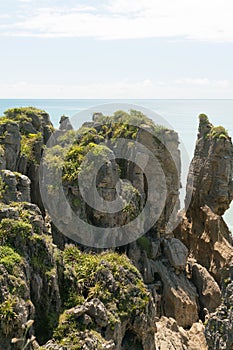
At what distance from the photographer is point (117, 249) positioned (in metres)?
31.4

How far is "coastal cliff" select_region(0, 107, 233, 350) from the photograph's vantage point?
61.0ft

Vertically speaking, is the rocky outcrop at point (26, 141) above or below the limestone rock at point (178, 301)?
above

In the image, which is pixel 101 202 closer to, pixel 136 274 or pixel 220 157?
pixel 136 274

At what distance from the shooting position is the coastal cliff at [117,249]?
61.0 feet

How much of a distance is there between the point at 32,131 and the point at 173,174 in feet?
30.5

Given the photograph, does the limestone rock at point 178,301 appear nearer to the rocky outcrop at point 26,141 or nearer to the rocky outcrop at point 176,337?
the rocky outcrop at point 176,337

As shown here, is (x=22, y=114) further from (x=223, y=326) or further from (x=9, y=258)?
(x=223, y=326)

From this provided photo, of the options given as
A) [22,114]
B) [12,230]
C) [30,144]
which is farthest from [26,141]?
[12,230]

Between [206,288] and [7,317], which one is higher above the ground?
[206,288]

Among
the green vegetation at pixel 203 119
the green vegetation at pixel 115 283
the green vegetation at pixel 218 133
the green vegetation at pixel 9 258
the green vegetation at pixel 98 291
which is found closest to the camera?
the green vegetation at pixel 9 258

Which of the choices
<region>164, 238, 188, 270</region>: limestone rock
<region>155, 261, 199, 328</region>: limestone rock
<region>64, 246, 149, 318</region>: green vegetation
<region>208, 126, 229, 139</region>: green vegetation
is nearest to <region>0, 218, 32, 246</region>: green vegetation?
<region>64, 246, 149, 318</region>: green vegetation

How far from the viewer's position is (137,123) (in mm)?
35938

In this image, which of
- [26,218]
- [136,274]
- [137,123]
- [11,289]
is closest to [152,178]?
[137,123]

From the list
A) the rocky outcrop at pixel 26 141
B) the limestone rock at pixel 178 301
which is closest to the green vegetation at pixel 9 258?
the rocky outcrop at pixel 26 141
